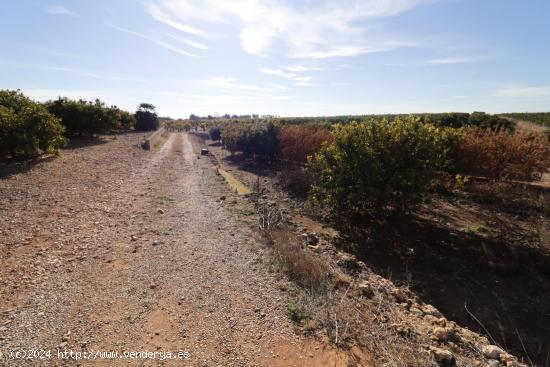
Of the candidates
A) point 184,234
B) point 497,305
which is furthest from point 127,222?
point 497,305

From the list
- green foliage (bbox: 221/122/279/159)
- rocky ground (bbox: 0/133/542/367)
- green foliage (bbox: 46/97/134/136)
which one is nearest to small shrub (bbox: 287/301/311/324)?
rocky ground (bbox: 0/133/542/367)

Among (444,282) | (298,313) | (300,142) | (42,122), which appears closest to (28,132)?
(42,122)

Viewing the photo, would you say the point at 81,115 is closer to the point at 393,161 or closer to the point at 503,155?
the point at 393,161

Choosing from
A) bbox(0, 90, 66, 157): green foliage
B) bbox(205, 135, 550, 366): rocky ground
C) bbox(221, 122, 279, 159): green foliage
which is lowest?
bbox(205, 135, 550, 366): rocky ground

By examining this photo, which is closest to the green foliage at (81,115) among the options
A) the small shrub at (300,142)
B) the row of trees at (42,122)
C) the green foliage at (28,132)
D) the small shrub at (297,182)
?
the row of trees at (42,122)

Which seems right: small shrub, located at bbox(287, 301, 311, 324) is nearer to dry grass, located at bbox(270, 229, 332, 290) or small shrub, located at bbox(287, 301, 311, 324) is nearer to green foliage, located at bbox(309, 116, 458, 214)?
dry grass, located at bbox(270, 229, 332, 290)

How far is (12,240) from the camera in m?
7.92

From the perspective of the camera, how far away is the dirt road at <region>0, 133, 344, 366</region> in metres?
4.88

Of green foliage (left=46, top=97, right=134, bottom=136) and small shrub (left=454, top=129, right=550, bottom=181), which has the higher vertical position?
green foliage (left=46, top=97, right=134, bottom=136)

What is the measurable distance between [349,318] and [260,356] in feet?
6.29

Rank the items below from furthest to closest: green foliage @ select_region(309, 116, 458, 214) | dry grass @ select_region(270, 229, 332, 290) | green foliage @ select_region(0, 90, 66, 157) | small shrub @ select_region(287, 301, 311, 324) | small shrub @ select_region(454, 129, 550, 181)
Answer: small shrub @ select_region(454, 129, 550, 181) < green foliage @ select_region(0, 90, 66, 157) < green foliage @ select_region(309, 116, 458, 214) < dry grass @ select_region(270, 229, 332, 290) < small shrub @ select_region(287, 301, 311, 324)

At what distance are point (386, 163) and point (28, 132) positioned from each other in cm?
1893

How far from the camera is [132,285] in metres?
6.66

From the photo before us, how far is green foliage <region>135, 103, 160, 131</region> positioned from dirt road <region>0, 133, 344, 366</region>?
48.9 m
